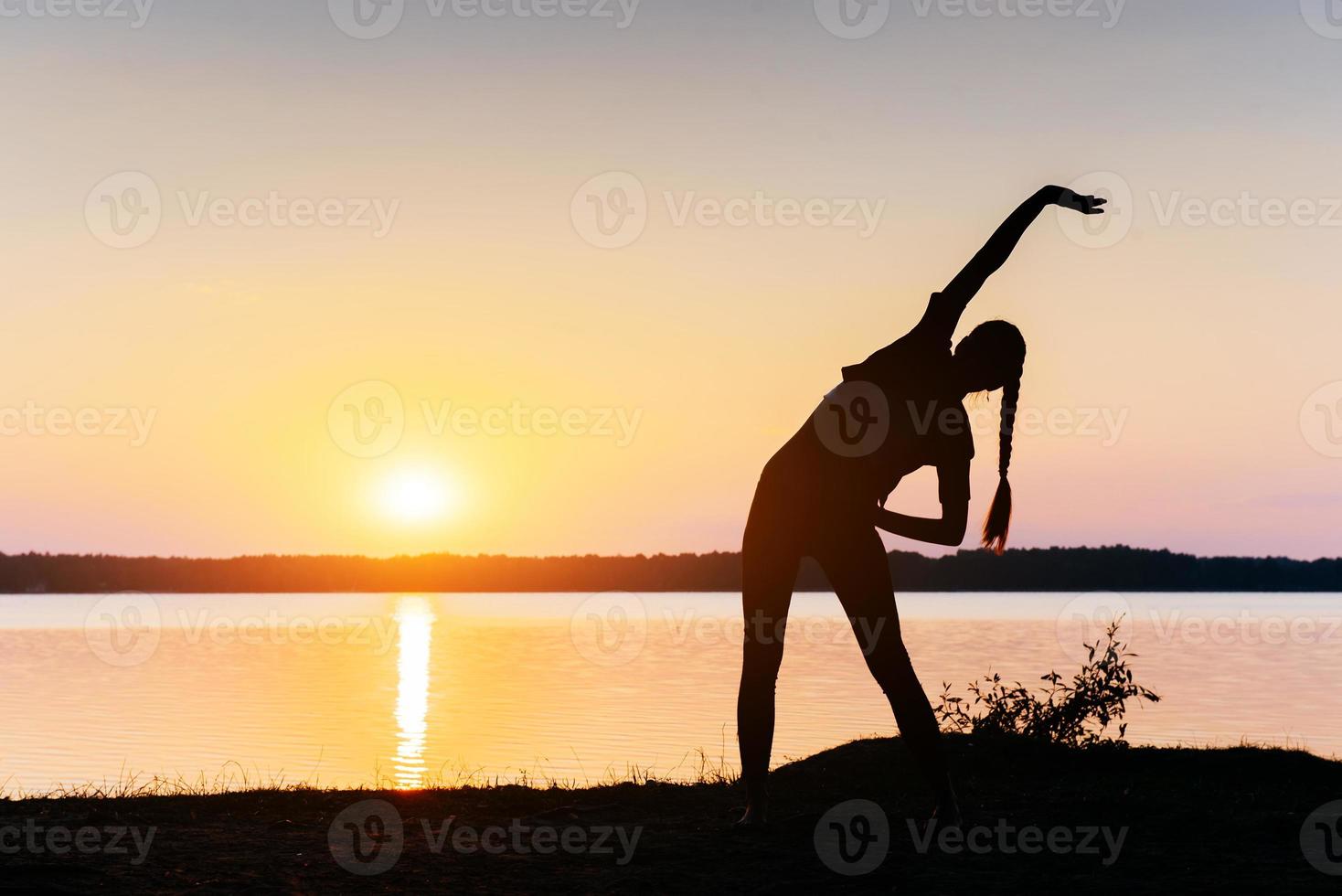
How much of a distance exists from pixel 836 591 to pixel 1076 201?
2.66 metres

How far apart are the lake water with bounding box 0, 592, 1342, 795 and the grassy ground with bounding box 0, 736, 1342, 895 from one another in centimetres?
263

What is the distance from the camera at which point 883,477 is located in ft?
24.4

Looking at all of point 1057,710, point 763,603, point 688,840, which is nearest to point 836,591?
point 763,603

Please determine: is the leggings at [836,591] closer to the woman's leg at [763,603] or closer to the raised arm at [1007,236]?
the woman's leg at [763,603]

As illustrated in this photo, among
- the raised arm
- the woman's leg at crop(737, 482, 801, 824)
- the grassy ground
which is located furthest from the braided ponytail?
the grassy ground

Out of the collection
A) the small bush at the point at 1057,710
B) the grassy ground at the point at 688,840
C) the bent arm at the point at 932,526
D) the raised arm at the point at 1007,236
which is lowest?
the grassy ground at the point at 688,840

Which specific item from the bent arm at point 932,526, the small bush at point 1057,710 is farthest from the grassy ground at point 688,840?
the bent arm at point 932,526

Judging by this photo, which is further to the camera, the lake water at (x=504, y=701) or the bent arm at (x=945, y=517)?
the lake water at (x=504, y=701)

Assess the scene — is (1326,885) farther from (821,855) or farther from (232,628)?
(232,628)

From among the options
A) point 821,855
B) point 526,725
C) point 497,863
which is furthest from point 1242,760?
point 526,725

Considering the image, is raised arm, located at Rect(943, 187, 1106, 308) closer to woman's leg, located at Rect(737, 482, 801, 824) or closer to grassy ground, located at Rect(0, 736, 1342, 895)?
woman's leg, located at Rect(737, 482, 801, 824)

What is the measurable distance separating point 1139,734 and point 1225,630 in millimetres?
77986

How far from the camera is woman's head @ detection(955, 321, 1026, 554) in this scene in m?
7.39

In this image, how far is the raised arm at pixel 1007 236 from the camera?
7219mm
